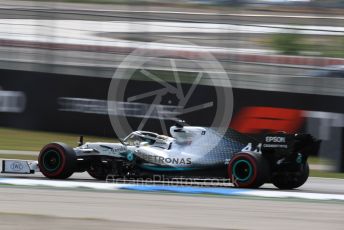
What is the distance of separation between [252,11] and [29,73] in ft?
17.2

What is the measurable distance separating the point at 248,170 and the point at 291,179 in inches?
30.9

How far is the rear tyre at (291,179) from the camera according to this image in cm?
1120

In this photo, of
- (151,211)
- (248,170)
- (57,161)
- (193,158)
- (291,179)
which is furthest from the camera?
(57,161)

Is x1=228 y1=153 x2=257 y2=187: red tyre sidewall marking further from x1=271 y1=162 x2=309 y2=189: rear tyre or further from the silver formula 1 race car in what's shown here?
x1=271 y1=162 x2=309 y2=189: rear tyre

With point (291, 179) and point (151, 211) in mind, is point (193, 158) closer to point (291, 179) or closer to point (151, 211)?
point (291, 179)

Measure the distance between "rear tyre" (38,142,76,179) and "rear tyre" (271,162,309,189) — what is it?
2.75 meters

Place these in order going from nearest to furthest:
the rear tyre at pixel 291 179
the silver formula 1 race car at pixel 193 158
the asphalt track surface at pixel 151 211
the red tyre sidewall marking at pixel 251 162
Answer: the asphalt track surface at pixel 151 211
the red tyre sidewall marking at pixel 251 162
the silver formula 1 race car at pixel 193 158
the rear tyre at pixel 291 179

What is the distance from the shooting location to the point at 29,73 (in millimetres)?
19156

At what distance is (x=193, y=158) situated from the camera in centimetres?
1110

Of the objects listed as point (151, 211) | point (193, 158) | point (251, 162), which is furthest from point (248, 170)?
point (151, 211)

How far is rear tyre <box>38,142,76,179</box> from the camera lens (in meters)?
11.4

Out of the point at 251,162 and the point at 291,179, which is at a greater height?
the point at 251,162

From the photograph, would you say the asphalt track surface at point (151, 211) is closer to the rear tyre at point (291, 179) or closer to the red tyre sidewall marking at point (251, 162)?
the red tyre sidewall marking at point (251, 162)

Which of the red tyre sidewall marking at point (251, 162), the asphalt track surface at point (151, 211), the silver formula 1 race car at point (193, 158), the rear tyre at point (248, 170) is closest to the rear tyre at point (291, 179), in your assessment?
the silver formula 1 race car at point (193, 158)
